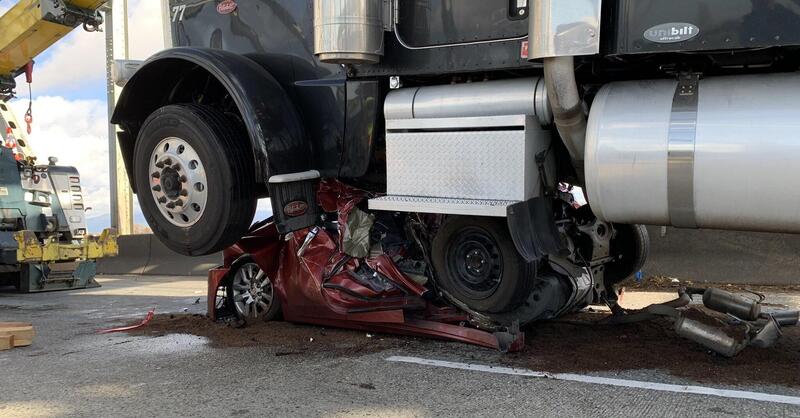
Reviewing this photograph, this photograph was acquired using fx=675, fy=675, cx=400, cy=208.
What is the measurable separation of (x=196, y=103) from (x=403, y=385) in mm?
2343

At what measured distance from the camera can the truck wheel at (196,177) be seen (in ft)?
13.8

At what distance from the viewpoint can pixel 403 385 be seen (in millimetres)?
3736

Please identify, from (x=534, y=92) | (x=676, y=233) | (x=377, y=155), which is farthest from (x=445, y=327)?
(x=676, y=233)

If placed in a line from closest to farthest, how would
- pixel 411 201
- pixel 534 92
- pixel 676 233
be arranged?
pixel 534 92 < pixel 411 201 < pixel 676 233

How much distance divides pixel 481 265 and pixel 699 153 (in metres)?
1.54

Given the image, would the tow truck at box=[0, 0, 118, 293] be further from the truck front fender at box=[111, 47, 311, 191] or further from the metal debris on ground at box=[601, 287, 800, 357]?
the metal debris on ground at box=[601, 287, 800, 357]

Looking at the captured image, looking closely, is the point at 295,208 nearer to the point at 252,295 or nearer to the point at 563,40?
the point at 252,295

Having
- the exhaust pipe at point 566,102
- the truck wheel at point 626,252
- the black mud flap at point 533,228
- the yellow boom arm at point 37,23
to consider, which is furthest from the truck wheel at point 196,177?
the yellow boom arm at point 37,23

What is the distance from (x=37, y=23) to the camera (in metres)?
8.45

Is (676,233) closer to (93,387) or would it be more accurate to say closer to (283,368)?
(283,368)

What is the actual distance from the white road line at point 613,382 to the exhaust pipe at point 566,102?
1236 millimetres

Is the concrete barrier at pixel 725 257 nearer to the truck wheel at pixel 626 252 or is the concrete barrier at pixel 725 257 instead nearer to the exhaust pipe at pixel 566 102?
the truck wheel at pixel 626 252

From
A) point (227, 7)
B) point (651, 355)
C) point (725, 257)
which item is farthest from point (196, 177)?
point (725, 257)

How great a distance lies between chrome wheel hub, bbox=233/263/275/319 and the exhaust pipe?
2752 mm
